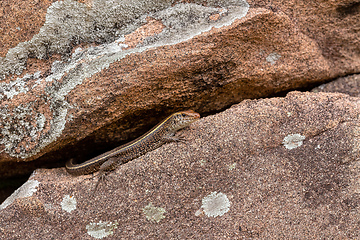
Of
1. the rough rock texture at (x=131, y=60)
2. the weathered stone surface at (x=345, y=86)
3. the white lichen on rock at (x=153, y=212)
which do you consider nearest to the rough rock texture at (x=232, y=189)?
the white lichen on rock at (x=153, y=212)

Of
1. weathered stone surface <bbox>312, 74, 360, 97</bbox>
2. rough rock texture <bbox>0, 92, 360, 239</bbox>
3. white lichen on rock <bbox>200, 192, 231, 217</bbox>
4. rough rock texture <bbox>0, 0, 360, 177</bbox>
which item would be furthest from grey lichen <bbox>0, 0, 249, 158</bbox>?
white lichen on rock <bbox>200, 192, 231, 217</bbox>

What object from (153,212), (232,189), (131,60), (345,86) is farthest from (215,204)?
(345,86)

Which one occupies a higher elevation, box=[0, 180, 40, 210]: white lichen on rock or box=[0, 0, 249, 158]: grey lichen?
box=[0, 0, 249, 158]: grey lichen

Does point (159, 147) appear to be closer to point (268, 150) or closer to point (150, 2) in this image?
point (268, 150)

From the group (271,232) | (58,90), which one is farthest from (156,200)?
(58,90)

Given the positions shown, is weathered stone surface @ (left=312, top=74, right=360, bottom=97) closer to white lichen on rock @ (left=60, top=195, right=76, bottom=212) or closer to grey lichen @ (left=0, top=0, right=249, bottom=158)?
grey lichen @ (left=0, top=0, right=249, bottom=158)

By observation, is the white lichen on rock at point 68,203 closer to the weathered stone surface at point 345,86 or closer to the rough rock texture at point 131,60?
the rough rock texture at point 131,60
